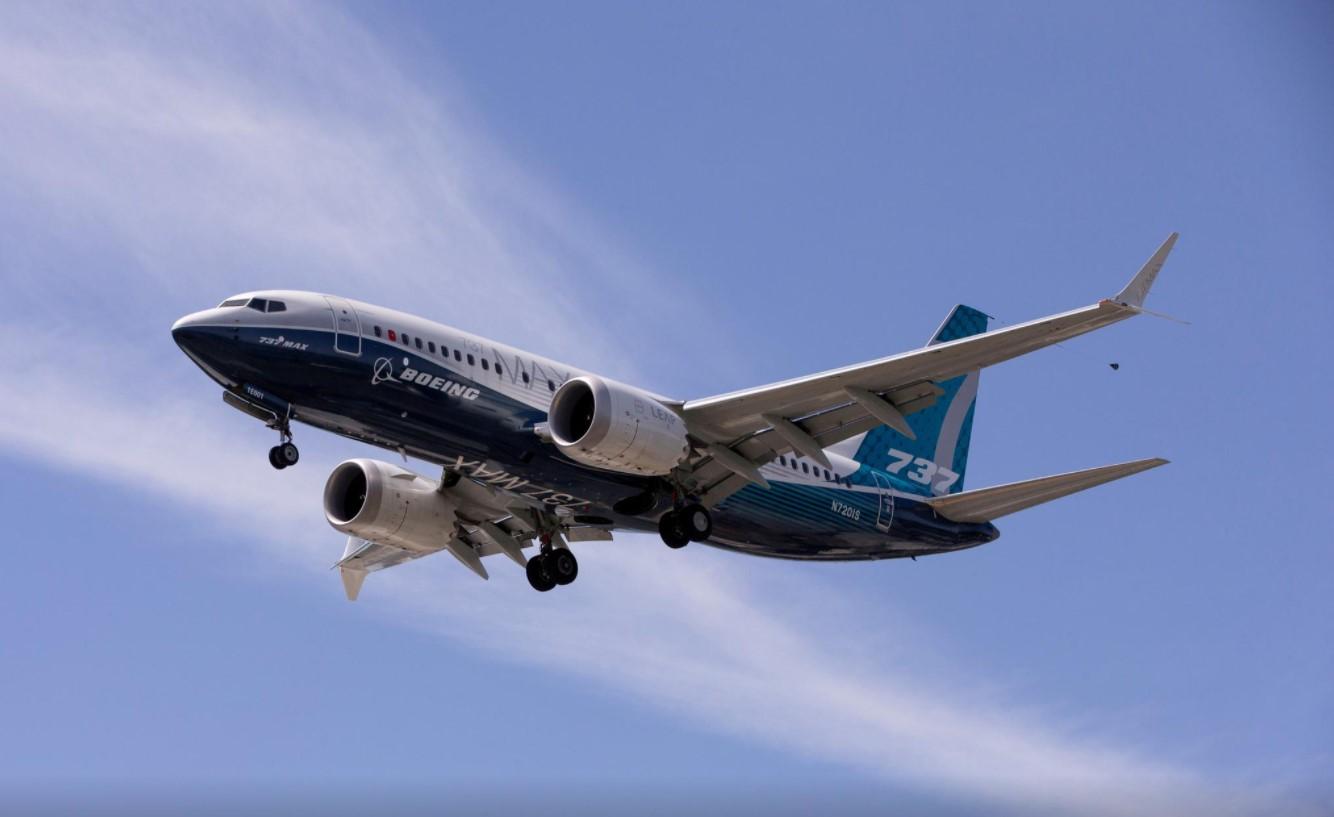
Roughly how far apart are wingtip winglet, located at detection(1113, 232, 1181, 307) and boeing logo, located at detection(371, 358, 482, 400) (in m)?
12.7

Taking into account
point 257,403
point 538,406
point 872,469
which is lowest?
point 257,403

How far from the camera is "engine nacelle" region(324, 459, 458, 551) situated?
37594 millimetres

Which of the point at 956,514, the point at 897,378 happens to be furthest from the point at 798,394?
the point at 956,514

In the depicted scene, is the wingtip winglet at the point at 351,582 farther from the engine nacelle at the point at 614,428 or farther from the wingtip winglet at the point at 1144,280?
the wingtip winglet at the point at 1144,280

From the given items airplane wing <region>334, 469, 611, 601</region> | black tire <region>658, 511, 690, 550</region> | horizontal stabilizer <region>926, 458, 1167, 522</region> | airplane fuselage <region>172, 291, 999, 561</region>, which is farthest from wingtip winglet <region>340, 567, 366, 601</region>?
horizontal stabilizer <region>926, 458, 1167, 522</region>

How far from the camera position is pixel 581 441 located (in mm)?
31781

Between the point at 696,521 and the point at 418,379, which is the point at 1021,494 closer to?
the point at 696,521

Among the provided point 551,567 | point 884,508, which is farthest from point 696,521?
point 884,508

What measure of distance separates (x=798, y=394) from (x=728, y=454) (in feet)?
8.88

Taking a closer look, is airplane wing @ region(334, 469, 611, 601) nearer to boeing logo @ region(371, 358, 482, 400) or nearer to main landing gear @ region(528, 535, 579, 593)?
main landing gear @ region(528, 535, 579, 593)

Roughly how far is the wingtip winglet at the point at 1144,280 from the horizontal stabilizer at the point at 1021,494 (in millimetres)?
3952

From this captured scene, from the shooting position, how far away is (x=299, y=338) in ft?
101

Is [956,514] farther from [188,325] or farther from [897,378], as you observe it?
[188,325]

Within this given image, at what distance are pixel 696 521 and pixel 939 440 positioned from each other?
10.4 metres
